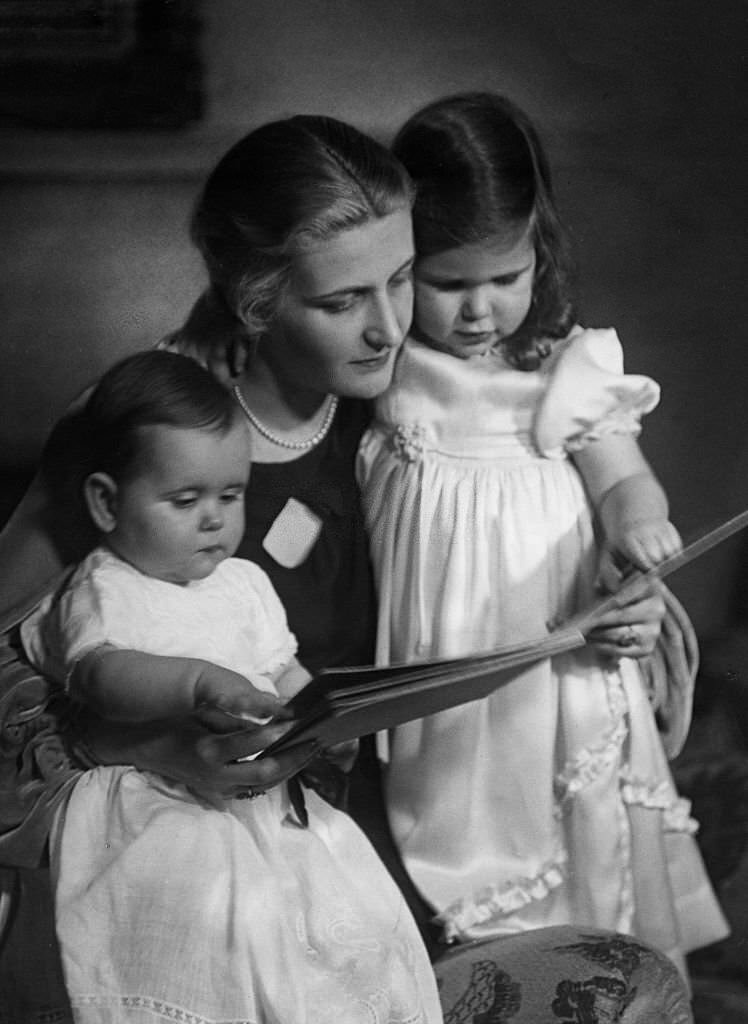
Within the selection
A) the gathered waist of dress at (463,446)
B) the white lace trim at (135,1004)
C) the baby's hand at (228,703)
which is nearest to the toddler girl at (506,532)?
the gathered waist of dress at (463,446)

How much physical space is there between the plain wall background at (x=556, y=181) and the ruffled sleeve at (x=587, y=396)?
0.09 feet

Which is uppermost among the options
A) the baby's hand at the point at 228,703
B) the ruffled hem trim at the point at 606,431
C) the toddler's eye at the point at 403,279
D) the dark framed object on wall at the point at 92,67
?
the dark framed object on wall at the point at 92,67

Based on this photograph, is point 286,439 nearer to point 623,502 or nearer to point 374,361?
point 374,361

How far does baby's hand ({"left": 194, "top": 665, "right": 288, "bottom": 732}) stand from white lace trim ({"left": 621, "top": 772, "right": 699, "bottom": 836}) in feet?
1.30

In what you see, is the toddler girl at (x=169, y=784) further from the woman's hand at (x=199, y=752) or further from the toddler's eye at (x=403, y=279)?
the toddler's eye at (x=403, y=279)

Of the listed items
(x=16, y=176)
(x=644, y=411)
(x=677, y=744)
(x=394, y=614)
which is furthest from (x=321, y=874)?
(x=16, y=176)

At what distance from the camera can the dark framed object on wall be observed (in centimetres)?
126

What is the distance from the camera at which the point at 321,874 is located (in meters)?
1.26

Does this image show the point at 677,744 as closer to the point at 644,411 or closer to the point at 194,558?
the point at 644,411

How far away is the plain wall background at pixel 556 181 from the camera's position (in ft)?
4.15

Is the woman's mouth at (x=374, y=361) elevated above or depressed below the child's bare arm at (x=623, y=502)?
above

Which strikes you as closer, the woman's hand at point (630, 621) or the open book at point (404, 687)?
the open book at point (404, 687)

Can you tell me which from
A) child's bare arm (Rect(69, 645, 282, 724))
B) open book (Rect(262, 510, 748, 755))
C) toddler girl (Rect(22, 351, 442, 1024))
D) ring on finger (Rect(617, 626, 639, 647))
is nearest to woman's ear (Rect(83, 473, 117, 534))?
toddler girl (Rect(22, 351, 442, 1024))

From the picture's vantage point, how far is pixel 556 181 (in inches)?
52.2
